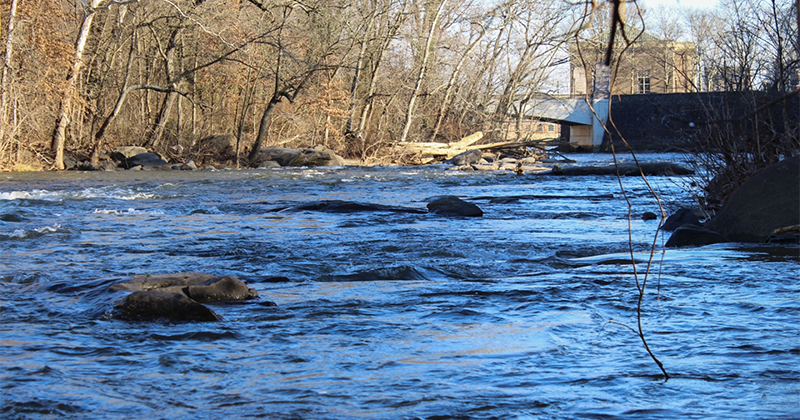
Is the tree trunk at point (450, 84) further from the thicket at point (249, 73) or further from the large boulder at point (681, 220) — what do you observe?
the large boulder at point (681, 220)

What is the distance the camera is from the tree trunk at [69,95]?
2105cm

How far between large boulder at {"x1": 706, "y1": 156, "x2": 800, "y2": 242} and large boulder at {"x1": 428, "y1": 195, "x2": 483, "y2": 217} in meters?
3.52

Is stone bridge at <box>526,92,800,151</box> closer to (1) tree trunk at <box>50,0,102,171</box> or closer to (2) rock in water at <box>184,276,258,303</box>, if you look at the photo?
(2) rock in water at <box>184,276,258,303</box>

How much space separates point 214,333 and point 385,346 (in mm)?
782

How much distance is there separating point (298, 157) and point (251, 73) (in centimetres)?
464

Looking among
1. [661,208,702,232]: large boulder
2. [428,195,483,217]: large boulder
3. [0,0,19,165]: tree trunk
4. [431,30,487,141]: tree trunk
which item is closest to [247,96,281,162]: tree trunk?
[431,30,487,141]: tree trunk

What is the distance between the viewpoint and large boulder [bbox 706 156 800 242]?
6484 millimetres

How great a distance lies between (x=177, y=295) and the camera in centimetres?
399

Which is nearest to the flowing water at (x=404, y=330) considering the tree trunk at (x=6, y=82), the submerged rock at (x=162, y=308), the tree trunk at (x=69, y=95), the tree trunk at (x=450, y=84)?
the submerged rock at (x=162, y=308)

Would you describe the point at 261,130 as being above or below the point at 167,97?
below

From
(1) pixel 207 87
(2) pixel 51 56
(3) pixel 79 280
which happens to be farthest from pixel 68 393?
(1) pixel 207 87

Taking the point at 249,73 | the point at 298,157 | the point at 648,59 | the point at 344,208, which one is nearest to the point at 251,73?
the point at 249,73

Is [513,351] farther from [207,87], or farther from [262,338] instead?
[207,87]

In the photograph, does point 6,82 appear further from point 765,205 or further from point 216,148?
point 765,205
